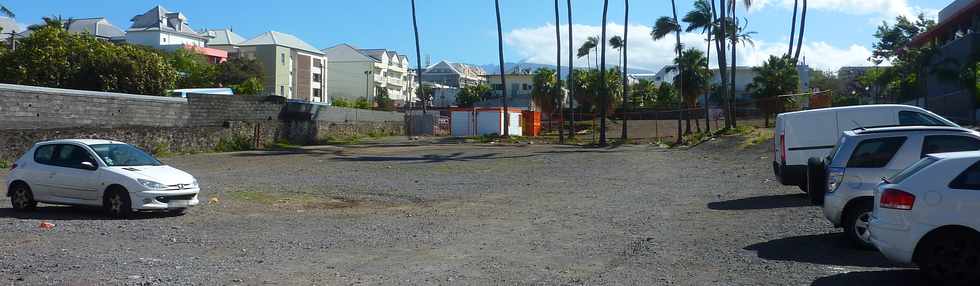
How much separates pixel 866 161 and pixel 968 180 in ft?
11.2

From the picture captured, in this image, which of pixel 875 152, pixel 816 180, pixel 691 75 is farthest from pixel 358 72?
pixel 875 152

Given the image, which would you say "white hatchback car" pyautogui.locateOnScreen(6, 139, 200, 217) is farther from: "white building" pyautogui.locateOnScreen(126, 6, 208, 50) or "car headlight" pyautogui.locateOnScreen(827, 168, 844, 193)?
"white building" pyautogui.locateOnScreen(126, 6, 208, 50)

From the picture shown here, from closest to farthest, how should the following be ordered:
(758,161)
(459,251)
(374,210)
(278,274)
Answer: (278,274) → (459,251) → (374,210) → (758,161)

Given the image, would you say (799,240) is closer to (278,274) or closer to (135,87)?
(278,274)

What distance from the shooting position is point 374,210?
53.6 ft

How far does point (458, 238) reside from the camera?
1224 cm

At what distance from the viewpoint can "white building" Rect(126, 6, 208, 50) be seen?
106688 mm

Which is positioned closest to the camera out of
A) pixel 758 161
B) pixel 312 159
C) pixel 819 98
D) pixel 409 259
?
pixel 409 259

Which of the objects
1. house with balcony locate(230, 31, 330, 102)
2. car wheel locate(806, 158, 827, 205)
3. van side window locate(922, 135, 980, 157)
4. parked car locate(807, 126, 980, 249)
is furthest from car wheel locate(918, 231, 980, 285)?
house with balcony locate(230, 31, 330, 102)

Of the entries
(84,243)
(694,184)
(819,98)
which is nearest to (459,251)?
(84,243)

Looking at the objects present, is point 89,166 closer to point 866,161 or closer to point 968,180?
point 866,161

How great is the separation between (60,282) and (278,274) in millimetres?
2047

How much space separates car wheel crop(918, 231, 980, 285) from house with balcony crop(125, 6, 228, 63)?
101 meters

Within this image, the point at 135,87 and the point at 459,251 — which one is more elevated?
the point at 135,87
